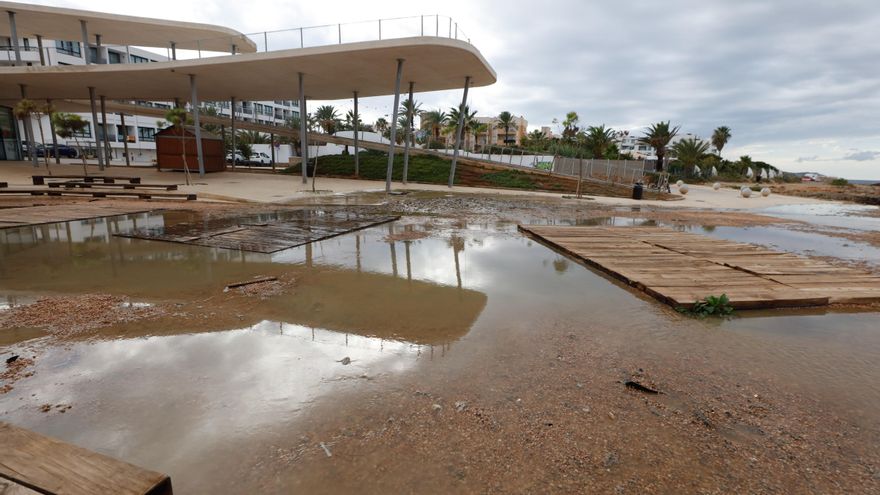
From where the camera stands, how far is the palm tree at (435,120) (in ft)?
235

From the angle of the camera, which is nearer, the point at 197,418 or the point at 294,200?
the point at 197,418

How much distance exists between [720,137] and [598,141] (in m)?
36.0

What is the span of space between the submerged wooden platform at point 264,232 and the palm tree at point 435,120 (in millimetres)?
59959

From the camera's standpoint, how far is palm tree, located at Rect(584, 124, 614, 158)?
5169cm

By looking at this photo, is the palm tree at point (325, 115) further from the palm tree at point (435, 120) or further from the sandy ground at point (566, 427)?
the sandy ground at point (566, 427)

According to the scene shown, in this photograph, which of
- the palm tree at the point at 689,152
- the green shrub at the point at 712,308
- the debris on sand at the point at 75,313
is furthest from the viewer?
the palm tree at the point at 689,152

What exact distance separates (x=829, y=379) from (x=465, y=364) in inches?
142

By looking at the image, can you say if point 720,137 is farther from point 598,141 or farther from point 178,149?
point 178,149

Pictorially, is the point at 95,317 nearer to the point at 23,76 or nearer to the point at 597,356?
the point at 597,356

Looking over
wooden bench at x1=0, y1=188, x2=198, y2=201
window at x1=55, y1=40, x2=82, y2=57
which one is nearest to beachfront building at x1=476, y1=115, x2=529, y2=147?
window at x1=55, y1=40, x2=82, y2=57

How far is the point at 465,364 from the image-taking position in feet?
13.6

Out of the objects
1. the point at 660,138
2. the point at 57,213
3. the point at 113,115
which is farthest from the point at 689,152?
the point at 113,115

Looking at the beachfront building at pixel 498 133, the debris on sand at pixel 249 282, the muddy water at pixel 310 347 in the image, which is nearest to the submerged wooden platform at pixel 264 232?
the muddy water at pixel 310 347

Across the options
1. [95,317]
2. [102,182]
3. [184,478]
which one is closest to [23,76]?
[102,182]
